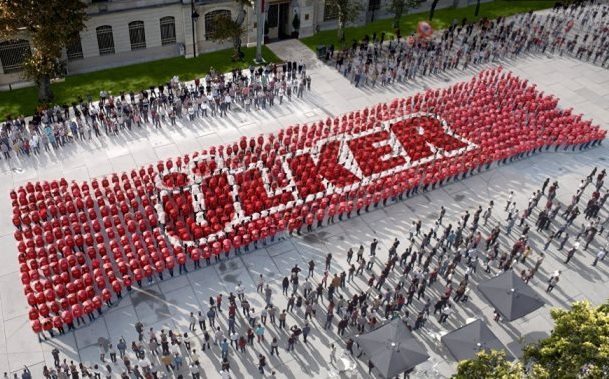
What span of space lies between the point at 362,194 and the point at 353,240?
3445 mm

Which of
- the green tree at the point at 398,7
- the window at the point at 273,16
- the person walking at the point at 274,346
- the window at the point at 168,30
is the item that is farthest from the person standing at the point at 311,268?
the green tree at the point at 398,7

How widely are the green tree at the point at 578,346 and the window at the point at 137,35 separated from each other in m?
37.1

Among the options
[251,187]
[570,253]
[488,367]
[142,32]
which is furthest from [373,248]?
[142,32]

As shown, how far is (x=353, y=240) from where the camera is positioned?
30281 millimetres

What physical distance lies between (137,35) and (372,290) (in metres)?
29.4

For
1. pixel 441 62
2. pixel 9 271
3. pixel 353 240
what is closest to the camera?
pixel 9 271

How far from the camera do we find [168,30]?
1770 inches

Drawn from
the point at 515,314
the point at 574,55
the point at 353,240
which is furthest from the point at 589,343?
the point at 574,55

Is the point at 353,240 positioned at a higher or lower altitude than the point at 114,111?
lower

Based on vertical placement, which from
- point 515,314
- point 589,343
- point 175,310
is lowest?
point 175,310

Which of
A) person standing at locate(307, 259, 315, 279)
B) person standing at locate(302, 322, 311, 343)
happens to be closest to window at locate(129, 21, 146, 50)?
person standing at locate(307, 259, 315, 279)

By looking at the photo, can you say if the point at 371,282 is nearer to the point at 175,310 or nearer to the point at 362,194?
the point at 362,194

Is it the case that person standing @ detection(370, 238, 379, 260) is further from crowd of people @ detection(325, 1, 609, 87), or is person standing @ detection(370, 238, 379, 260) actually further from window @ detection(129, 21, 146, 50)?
window @ detection(129, 21, 146, 50)

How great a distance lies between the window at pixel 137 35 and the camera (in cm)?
4347
